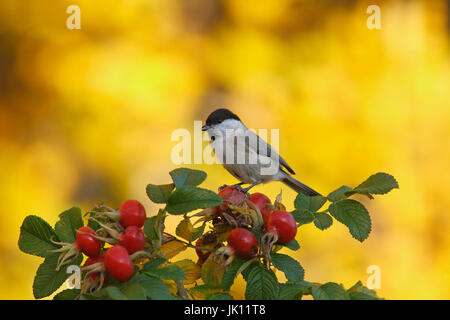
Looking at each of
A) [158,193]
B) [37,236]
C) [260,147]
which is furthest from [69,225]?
[260,147]

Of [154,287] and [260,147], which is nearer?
[154,287]

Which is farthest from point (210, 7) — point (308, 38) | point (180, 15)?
point (308, 38)

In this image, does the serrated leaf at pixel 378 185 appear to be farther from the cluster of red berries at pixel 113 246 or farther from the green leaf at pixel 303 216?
the cluster of red berries at pixel 113 246

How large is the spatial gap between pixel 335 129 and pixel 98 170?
1227 mm

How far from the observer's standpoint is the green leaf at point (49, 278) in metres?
0.72

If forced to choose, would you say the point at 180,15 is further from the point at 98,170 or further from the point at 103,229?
the point at 103,229

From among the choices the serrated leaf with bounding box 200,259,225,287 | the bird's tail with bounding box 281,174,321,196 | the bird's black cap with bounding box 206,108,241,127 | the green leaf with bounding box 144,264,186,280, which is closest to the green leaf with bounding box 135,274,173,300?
the green leaf with bounding box 144,264,186,280

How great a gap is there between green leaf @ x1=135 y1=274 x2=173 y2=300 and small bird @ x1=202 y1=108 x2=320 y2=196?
0.94 metres

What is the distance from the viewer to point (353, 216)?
0.80 m

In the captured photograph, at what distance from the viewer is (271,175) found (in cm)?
165

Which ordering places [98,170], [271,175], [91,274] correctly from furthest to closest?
[98,170] → [271,175] → [91,274]

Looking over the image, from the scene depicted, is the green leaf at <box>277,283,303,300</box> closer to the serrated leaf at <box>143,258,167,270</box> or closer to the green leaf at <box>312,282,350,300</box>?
the green leaf at <box>312,282,350,300</box>

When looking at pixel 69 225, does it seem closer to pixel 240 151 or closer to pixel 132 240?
pixel 132 240

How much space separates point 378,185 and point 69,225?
19.0 inches
